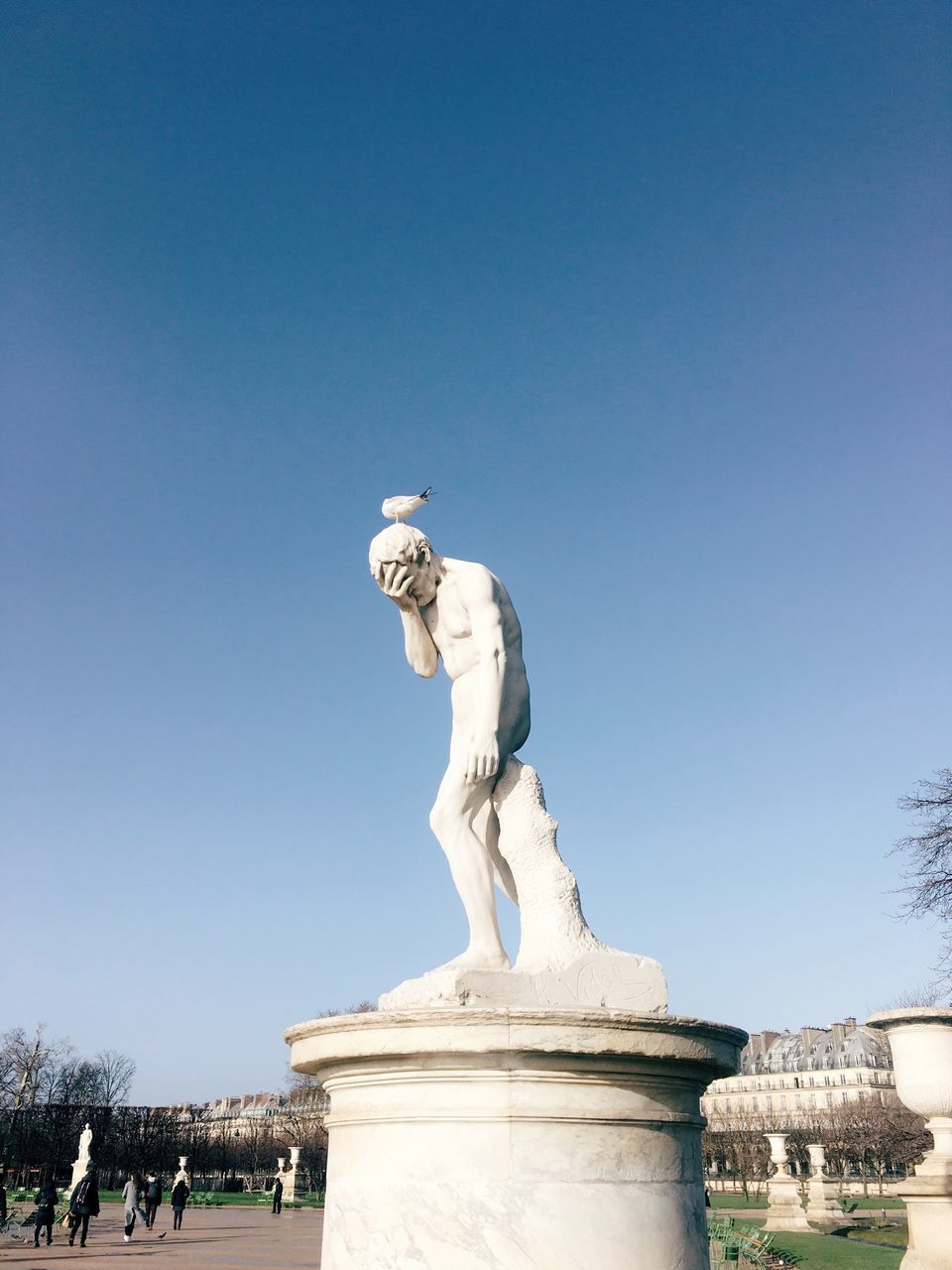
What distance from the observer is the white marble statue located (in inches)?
173

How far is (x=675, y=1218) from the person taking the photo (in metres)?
3.90

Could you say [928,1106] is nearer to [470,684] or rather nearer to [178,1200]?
[470,684]


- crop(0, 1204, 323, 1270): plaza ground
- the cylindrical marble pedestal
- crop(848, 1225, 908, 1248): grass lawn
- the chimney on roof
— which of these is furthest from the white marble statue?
the chimney on roof

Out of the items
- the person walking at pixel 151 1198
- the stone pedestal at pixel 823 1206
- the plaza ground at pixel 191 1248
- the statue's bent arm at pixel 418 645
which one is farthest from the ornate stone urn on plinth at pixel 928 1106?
→ the person walking at pixel 151 1198

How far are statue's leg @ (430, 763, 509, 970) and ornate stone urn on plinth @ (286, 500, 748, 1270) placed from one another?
0.34m

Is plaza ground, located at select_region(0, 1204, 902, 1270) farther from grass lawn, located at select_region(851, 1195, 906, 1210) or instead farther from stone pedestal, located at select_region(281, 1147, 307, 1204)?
grass lawn, located at select_region(851, 1195, 906, 1210)

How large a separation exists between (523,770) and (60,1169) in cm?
1858

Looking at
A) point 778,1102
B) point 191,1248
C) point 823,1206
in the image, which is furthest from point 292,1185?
point 778,1102

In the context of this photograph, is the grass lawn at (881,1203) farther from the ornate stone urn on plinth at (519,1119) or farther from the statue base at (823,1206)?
the ornate stone urn on plinth at (519,1119)

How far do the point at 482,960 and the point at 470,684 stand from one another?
4.51 feet

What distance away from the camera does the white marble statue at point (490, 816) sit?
4.40 metres

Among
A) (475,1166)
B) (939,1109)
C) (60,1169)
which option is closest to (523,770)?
(475,1166)

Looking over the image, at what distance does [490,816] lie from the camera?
16.7 ft

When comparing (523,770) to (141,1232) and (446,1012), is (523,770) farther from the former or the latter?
(141,1232)
